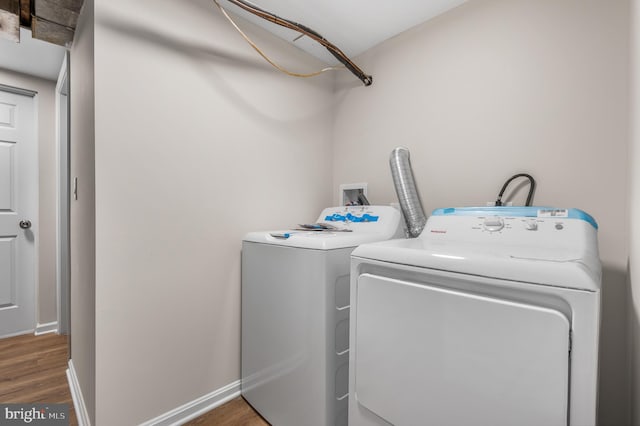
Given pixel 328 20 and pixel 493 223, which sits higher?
pixel 328 20

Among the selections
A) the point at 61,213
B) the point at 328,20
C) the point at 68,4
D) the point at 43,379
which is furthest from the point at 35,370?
the point at 328,20

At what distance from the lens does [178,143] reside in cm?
143

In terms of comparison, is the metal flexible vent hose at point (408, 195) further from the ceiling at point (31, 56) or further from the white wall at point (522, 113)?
the ceiling at point (31, 56)

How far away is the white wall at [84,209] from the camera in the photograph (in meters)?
1.24

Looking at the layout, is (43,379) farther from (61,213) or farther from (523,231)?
(523,231)

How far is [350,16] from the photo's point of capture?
1.71 m

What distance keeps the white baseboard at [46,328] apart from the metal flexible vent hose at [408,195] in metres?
3.22

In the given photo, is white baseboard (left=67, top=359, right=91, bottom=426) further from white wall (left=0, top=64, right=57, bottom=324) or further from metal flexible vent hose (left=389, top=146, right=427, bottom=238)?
metal flexible vent hose (left=389, top=146, right=427, bottom=238)

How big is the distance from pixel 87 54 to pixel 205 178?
0.75 meters

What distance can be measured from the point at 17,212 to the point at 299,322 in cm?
286

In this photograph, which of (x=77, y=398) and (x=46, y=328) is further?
(x=46, y=328)

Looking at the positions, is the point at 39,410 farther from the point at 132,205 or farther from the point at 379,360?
the point at 379,360

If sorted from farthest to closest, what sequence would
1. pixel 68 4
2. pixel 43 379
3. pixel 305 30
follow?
pixel 43 379 → pixel 305 30 → pixel 68 4

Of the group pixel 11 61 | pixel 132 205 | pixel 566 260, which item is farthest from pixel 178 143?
pixel 11 61
